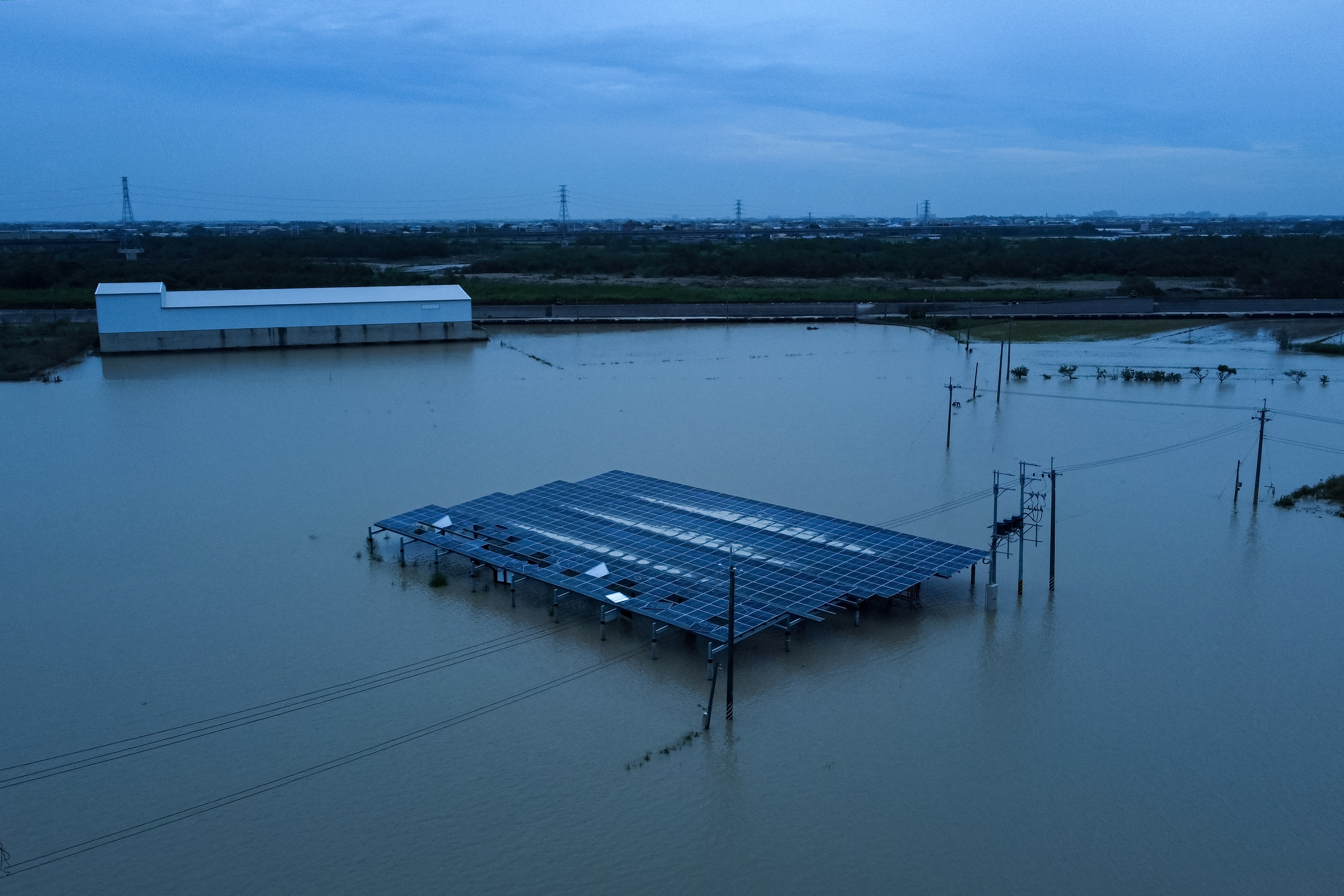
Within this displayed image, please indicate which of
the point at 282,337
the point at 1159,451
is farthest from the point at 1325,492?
the point at 282,337

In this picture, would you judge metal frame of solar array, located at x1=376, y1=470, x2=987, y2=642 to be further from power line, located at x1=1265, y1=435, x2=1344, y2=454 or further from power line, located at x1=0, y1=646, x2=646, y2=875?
power line, located at x1=1265, y1=435, x2=1344, y2=454

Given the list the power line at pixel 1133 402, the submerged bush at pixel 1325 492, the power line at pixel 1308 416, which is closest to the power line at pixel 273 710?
the submerged bush at pixel 1325 492

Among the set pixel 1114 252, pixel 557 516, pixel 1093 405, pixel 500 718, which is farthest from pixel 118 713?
pixel 1114 252

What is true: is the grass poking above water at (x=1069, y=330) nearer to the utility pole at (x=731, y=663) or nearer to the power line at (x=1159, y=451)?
the power line at (x=1159, y=451)

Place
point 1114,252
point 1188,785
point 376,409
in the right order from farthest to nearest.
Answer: point 1114,252 → point 376,409 → point 1188,785

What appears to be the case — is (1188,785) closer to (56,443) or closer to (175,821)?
(175,821)

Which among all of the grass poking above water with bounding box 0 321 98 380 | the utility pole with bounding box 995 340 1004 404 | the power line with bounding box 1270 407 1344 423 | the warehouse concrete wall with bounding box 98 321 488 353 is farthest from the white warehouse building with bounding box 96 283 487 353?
the power line with bounding box 1270 407 1344 423

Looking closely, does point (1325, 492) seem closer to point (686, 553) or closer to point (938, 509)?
point (938, 509)
